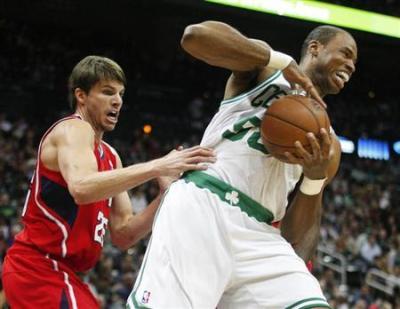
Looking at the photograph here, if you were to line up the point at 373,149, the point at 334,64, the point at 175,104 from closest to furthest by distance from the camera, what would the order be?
1. the point at 334,64
2. the point at 175,104
3. the point at 373,149

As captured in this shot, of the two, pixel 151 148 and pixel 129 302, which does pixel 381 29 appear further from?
pixel 129 302

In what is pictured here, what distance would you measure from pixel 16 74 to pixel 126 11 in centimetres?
330

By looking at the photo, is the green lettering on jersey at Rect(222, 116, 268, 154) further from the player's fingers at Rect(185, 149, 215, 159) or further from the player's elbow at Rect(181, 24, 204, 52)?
the player's elbow at Rect(181, 24, 204, 52)

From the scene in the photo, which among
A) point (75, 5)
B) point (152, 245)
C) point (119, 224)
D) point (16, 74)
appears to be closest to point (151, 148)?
point (16, 74)

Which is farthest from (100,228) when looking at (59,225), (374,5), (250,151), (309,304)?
(374,5)

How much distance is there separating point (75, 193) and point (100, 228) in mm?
350

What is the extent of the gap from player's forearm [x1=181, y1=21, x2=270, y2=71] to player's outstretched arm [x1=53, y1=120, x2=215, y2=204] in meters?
0.42

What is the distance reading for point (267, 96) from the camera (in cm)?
Answer: 297

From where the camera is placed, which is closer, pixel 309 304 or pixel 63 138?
pixel 309 304

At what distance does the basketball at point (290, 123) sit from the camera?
274 centimetres

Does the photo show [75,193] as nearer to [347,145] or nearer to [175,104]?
[175,104]

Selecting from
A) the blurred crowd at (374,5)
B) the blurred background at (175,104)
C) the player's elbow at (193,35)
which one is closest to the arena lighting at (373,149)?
the blurred background at (175,104)

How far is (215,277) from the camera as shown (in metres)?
2.76

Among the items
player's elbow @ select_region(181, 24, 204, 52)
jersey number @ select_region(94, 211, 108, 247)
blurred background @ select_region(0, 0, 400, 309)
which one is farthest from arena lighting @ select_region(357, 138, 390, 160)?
player's elbow @ select_region(181, 24, 204, 52)
